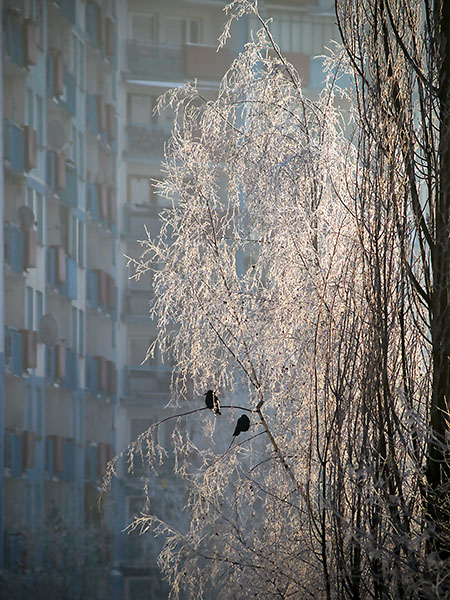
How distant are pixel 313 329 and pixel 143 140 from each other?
17.6 m

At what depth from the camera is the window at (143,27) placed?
23.3 metres

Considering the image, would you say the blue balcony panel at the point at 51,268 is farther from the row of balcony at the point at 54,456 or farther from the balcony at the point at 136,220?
the balcony at the point at 136,220

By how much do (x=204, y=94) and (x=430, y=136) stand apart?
1893 cm

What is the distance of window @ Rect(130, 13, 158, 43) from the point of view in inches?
917

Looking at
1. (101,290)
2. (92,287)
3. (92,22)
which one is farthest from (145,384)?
(92,22)

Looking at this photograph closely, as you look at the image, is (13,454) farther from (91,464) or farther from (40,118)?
(40,118)

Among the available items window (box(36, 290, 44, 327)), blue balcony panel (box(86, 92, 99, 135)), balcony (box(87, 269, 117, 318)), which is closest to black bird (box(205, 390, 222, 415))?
window (box(36, 290, 44, 327))

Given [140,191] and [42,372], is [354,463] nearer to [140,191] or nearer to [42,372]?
[42,372]

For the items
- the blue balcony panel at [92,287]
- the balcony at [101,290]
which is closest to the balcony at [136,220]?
the balcony at [101,290]

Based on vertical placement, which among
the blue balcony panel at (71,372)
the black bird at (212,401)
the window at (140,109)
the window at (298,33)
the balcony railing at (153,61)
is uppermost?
the window at (298,33)

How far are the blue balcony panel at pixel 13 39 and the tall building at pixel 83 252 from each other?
25 mm

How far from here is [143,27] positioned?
23.5 m

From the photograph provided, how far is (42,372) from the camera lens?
1881 centimetres

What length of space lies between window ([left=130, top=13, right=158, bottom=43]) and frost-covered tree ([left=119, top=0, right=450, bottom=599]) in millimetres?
16658
